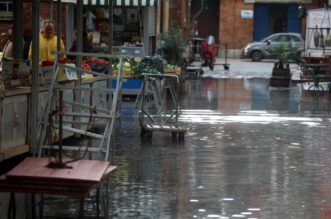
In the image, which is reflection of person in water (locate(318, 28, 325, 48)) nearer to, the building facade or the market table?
the building facade

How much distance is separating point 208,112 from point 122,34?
19.7ft

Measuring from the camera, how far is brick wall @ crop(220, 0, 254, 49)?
178ft

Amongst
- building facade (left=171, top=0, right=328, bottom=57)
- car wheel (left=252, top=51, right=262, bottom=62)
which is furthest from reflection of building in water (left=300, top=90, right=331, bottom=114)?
building facade (left=171, top=0, right=328, bottom=57)

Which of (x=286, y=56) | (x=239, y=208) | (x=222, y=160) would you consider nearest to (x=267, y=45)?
(x=286, y=56)

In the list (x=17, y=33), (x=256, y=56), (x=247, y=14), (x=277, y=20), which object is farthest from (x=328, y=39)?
(x=277, y=20)

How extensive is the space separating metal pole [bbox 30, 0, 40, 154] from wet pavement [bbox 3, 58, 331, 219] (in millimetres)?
1105

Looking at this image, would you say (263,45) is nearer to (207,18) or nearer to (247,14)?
(247,14)

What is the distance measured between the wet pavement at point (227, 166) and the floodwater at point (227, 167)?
11 mm

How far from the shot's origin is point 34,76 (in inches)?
416

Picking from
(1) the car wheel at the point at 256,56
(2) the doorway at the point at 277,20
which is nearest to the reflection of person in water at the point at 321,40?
(1) the car wheel at the point at 256,56

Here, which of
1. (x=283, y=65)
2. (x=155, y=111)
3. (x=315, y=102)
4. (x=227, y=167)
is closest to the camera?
(x=227, y=167)

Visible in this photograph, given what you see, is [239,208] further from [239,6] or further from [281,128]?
[239,6]

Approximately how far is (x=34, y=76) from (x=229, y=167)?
3071 millimetres

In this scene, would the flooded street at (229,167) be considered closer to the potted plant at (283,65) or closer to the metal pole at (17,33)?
the metal pole at (17,33)
